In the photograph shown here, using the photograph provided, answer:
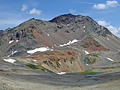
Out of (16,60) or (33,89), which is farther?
(16,60)

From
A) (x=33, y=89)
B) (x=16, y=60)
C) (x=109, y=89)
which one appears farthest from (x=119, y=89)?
(x=16, y=60)

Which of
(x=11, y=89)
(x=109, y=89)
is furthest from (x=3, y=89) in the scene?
(x=109, y=89)

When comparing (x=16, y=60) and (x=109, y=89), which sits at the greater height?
(x=16, y=60)

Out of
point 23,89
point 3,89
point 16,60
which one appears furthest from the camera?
point 16,60

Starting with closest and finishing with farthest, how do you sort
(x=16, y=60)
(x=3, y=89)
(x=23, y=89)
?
(x=3, y=89)
(x=23, y=89)
(x=16, y=60)

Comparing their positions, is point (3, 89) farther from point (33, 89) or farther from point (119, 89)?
point (119, 89)

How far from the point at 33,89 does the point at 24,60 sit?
442ft

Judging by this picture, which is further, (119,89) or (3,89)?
(119,89)

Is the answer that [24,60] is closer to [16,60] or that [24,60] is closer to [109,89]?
[16,60]

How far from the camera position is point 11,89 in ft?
176

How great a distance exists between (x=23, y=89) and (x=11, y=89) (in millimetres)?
4487

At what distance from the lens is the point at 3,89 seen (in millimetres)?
52125

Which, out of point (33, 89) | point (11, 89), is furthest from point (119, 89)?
point (11, 89)

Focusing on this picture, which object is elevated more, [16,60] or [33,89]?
[16,60]
